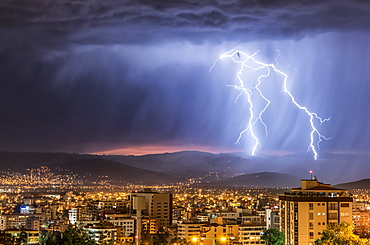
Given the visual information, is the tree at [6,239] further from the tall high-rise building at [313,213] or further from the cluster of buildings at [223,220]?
the tall high-rise building at [313,213]

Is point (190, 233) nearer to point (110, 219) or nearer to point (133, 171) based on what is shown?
point (110, 219)

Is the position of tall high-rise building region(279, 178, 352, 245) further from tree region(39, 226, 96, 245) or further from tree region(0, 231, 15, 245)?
tree region(0, 231, 15, 245)

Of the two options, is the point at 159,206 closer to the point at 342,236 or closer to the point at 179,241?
the point at 179,241

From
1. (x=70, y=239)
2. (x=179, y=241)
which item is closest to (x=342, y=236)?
(x=70, y=239)

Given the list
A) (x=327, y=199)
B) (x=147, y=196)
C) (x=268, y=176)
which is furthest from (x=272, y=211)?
(x=268, y=176)

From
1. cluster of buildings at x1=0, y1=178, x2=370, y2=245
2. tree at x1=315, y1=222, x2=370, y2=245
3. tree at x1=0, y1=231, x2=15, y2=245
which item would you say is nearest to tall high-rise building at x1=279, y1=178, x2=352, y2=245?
cluster of buildings at x1=0, y1=178, x2=370, y2=245

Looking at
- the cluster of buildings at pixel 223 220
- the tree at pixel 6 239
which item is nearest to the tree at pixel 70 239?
the tree at pixel 6 239
